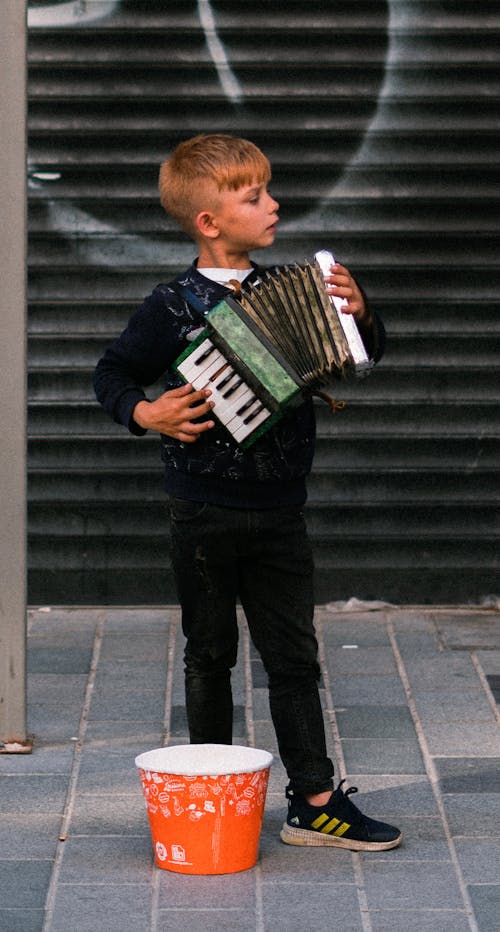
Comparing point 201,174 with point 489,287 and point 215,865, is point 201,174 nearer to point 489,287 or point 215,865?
point 215,865

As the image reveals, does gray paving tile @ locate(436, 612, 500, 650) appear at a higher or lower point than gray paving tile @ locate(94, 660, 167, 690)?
higher

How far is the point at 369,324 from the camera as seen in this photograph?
412 centimetres

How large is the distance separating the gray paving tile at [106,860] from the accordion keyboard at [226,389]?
43.4 inches

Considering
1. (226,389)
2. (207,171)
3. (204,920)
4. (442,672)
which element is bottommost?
(204,920)

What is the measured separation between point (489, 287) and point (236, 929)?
11.9 feet

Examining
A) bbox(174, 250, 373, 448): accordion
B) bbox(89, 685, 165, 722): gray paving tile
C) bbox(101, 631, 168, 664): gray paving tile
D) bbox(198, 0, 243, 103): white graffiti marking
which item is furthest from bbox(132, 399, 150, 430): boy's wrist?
bbox(198, 0, 243, 103): white graffiti marking

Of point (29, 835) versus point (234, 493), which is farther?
point (29, 835)

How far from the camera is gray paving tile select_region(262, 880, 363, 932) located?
12.3 ft

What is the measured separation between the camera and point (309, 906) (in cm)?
386

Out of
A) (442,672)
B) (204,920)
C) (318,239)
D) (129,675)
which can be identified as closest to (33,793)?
(204,920)

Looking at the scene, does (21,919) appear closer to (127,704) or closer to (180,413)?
(180,413)

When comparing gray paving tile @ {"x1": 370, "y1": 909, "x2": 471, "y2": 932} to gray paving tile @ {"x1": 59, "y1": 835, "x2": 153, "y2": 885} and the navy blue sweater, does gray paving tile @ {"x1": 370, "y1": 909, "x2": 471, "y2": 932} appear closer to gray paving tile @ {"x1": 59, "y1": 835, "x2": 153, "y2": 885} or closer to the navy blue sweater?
gray paving tile @ {"x1": 59, "y1": 835, "x2": 153, "y2": 885}

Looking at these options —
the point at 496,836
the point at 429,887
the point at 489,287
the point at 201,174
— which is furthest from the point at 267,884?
the point at 489,287

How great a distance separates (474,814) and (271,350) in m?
1.46
